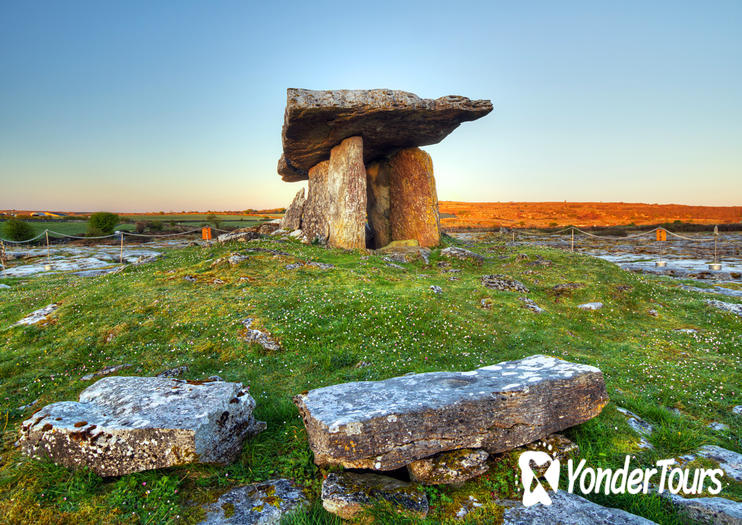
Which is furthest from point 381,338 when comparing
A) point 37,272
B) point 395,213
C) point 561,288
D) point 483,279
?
point 37,272

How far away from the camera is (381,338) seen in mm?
9008

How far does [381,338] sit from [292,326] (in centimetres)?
224

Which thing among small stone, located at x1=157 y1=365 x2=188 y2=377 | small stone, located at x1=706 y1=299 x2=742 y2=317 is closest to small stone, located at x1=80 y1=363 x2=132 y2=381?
small stone, located at x1=157 y1=365 x2=188 y2=377

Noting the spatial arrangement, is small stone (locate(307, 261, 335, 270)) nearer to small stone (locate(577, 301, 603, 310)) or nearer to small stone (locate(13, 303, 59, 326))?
small stone (locate(13, 303, 59, 326))

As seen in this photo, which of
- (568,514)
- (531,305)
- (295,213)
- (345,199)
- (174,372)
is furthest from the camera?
(295,213)

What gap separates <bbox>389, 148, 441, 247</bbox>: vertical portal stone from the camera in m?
22.9

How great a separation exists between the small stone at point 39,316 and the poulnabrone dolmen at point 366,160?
11.7 m

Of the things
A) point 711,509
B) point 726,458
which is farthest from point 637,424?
point 711,509

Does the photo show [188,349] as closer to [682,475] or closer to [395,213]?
[682,475]

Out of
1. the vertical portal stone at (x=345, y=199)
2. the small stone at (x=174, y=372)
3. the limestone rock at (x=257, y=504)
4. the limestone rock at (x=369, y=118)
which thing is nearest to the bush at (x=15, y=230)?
the limestone rock at (x=369, y=118)

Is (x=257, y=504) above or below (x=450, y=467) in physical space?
below

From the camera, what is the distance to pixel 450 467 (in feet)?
13.7

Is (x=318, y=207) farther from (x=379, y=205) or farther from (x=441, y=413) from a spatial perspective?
(x=441, y=413)

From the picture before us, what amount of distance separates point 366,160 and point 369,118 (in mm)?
6543
